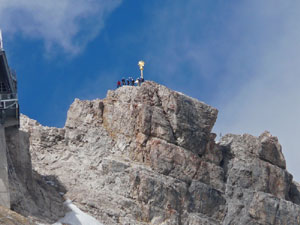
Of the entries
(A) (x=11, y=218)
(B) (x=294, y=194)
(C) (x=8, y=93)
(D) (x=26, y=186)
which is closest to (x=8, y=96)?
(C) (x=8, y=93)

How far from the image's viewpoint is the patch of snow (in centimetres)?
12206

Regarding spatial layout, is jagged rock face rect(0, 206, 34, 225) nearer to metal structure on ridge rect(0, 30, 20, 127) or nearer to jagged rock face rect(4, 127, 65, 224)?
jagged rock face rect(4, 127, 65, 224)

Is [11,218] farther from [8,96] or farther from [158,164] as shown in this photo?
[158,164]

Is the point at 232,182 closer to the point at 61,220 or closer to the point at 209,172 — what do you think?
the point at 209,172

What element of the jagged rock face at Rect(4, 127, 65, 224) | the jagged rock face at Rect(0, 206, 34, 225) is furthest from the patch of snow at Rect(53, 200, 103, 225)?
the jagged rock face at Rect(0, 206, 34, 225)

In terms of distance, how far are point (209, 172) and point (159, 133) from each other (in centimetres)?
869

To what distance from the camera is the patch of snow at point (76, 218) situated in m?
122

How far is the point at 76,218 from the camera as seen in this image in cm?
12325

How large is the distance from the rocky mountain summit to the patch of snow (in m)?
1.41

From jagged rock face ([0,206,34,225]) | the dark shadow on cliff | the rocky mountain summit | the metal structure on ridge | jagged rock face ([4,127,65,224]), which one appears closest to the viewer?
jagged rock face ([0,206,34,225])

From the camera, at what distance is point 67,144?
138625 mm

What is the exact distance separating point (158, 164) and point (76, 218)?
15.3 m

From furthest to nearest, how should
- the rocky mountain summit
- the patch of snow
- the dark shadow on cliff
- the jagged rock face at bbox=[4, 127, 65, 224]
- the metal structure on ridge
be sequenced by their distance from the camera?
the dark shadow on cliff → the rocky mountain summit → the patch of snow → the metal structure on ridge → the jagged rock face at bbox=[4, 127, 65, 224]

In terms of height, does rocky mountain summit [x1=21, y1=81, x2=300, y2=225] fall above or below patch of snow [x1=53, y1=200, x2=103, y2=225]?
above
